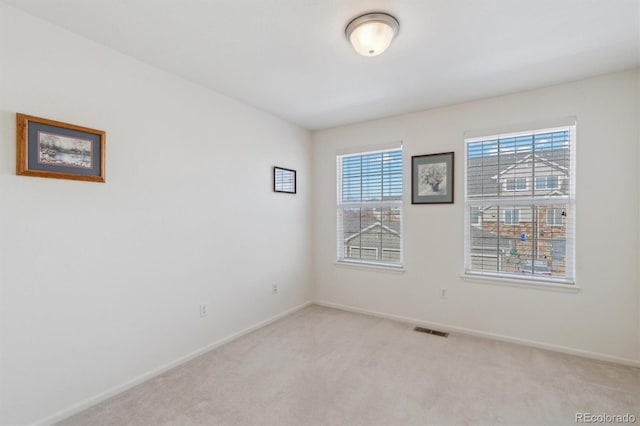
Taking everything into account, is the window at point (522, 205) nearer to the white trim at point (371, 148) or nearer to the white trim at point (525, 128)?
the white trim at point (525, 128)

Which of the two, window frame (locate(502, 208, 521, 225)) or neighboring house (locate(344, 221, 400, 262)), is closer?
window frame (locate(502, 208, 521, 225))

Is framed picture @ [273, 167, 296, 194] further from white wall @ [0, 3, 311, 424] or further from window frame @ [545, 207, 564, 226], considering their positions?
window frame @ [545, 207, 564, 226]

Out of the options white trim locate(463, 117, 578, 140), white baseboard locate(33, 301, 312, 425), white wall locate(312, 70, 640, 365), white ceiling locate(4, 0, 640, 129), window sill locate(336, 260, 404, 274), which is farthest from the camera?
window sill locate(336, 260, 404, 274)

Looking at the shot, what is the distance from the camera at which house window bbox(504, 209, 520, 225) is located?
10.3 feet

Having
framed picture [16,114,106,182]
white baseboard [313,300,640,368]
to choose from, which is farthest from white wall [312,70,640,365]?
framed picture [16,114,106,182]

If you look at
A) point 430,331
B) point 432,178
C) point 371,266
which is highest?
point 432,178

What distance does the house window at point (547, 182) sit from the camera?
9.61 ft

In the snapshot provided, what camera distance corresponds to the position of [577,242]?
2.81 meters

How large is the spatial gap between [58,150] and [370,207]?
3.23 metres

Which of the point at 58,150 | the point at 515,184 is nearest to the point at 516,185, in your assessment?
the point at 515,184

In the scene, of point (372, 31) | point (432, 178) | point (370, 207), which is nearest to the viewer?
point (372, 31)

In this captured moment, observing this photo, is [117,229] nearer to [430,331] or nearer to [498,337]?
[430,331]

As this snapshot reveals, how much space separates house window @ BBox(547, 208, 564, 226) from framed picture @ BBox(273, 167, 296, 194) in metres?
2.93

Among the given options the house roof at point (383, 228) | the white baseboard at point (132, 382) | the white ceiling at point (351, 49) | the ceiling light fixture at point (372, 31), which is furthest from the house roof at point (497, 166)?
the white baseboard at point (132, 382)
